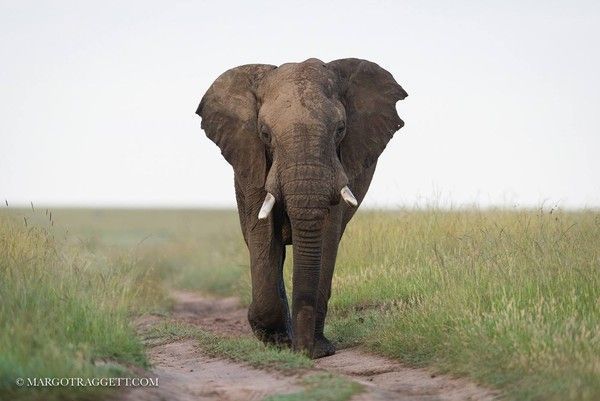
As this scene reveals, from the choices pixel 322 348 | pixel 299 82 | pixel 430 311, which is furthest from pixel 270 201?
pixel 430 311

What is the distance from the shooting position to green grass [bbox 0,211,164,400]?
23.4ft

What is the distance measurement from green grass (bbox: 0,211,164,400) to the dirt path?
41 cm

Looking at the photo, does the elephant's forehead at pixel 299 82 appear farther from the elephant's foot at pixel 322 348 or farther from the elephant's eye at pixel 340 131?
the elephant's foot at pixel 322 348

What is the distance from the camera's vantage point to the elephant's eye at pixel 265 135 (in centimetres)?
1044

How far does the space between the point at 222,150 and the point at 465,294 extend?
9.48ft

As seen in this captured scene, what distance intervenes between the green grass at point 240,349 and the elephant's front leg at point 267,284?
0.22 meters

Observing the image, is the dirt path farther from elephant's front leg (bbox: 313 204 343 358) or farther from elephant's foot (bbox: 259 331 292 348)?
elephant's foot (bbox: 259 331 292 348)

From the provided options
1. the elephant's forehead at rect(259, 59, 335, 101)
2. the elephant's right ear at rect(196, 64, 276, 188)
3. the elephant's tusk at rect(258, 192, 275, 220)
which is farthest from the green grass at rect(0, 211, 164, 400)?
the elephant's forehead at rect(259, 59, 335, 101)

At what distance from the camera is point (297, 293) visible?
1023 cm

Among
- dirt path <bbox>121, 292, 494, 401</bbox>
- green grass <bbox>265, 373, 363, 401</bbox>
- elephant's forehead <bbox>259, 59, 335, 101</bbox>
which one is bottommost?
dirt path <bbox>121, 292, 494, 401</bbox>

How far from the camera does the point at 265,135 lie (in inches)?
414

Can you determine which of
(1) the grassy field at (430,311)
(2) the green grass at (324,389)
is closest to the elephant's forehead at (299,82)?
(1) the grassy field at (430,311)

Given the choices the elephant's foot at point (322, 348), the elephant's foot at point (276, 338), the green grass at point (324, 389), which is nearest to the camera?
the green grass at point (324, 389)

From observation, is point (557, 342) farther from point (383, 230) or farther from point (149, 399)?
point (383, 230)
